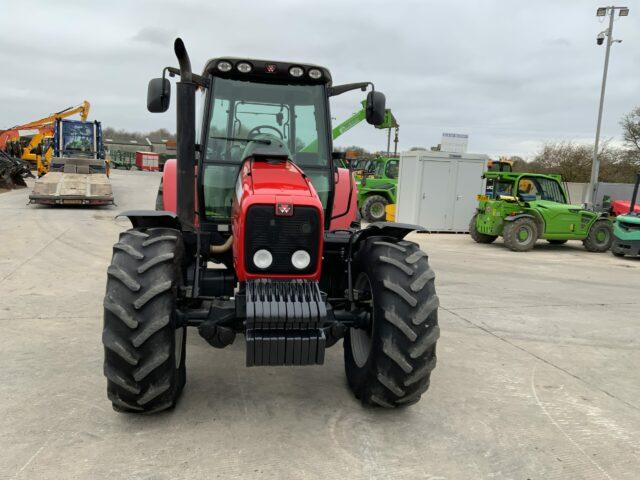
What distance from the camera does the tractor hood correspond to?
11.8 ft

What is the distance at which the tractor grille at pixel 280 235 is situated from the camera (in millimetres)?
3463

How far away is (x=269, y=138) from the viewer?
4.56 m

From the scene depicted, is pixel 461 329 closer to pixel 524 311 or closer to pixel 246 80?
pixel 524 311

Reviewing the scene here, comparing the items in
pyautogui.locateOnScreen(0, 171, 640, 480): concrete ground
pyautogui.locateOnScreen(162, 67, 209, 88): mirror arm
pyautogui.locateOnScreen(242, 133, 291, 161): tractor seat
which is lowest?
pyautogui.locateOnScreen(0, 171, 640, 480): concrete ground

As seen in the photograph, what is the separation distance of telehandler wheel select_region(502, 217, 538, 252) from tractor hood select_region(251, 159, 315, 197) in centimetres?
946

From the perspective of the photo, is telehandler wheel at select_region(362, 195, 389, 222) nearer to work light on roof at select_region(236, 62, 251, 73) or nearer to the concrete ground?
the concrete ground

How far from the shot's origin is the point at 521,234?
12609 mm

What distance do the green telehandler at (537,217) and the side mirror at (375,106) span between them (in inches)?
350

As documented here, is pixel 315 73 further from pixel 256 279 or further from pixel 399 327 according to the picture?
pixel 399 327

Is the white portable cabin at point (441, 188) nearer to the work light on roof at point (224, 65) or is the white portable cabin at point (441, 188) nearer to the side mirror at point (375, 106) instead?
the side mirror at point (375, 106)

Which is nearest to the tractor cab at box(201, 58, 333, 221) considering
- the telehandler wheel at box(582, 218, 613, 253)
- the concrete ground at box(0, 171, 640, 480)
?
the concrete ground at box(0, 171, 640, 480)

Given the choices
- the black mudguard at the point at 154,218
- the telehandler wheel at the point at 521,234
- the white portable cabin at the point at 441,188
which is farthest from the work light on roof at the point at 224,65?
the white portable cabin at the point at 441,188

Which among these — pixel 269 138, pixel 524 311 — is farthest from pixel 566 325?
pixel 269 138

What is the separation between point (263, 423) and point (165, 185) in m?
3.26
